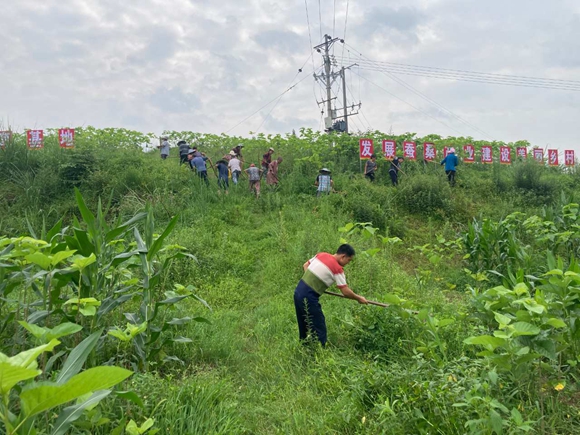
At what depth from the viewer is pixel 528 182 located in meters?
11.3

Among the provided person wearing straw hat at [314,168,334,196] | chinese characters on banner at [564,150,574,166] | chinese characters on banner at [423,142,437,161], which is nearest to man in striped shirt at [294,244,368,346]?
person wearing straw hat at [314,168,334,196]

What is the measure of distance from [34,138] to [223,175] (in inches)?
229

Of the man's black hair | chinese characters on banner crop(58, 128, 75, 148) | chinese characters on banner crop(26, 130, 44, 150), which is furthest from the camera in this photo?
chinese characters on banner crop(58, 128, 75, 148)

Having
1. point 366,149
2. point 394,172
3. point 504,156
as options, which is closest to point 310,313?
point 394,172

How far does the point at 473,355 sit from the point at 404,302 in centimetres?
77

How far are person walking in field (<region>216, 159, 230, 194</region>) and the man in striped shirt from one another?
619 centimetres

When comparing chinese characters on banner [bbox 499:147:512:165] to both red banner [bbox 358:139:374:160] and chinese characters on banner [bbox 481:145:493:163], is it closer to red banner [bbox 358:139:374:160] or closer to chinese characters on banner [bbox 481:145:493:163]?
chinese characters on banner [bbox 481:145:493:163]

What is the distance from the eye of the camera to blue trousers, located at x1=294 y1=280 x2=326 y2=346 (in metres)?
3.86

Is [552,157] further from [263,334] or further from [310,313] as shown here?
[263,334]

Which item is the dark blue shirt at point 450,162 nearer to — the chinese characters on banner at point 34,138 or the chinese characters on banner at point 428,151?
the chinese characters on banner at point 428,151

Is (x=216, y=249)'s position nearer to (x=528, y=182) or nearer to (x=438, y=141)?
(x=528, y=182)

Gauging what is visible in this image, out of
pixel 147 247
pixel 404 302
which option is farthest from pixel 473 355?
pixel 147 247

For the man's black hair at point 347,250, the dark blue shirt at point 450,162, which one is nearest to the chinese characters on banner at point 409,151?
the dark blue shirt at point 450,162

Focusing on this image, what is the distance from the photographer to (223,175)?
1002cm
